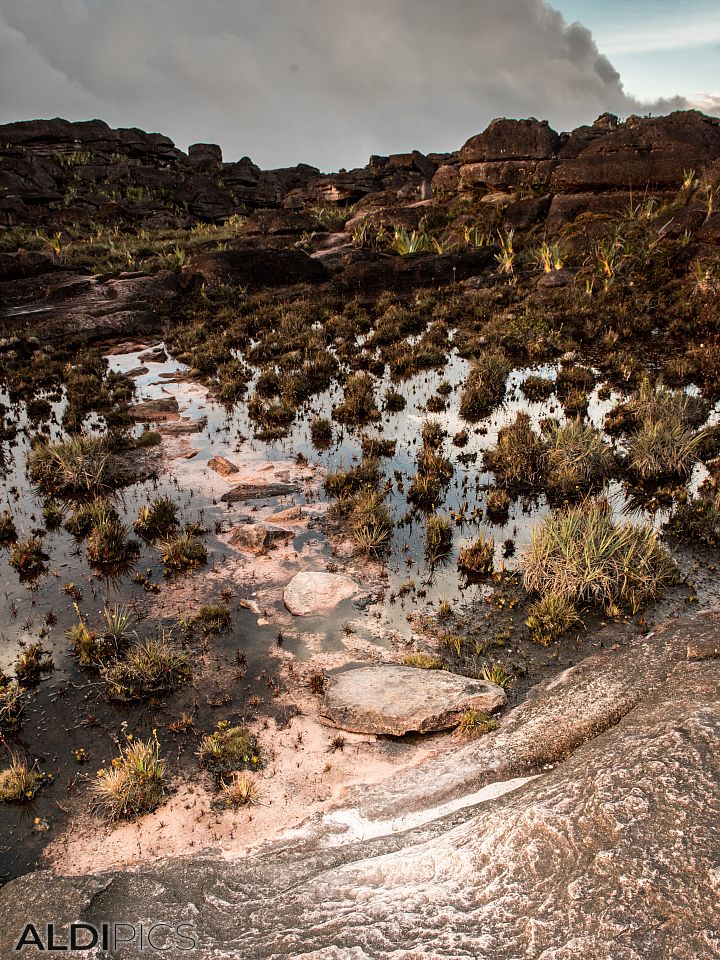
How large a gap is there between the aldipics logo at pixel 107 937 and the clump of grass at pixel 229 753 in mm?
2092

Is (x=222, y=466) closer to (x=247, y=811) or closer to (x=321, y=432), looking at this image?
(x=321, y=432)

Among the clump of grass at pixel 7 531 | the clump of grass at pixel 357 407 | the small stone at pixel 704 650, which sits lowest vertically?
the clump of grass at pixel 7 531

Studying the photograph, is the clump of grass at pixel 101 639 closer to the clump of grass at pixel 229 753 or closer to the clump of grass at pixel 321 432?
the clump of grass at pixel 229 753

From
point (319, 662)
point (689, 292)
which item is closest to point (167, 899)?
point (319, 662)

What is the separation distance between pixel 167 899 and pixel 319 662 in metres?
3.63

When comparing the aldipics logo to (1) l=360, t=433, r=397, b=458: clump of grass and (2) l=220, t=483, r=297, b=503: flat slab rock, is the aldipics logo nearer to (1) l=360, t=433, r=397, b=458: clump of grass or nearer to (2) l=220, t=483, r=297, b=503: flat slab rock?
(2) l=220, t=483, r=297, b=503: flat slab rock

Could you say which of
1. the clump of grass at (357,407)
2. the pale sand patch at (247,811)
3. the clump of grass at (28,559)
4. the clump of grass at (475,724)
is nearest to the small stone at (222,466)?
the clump of grass at (357,407)

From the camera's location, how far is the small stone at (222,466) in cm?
1353

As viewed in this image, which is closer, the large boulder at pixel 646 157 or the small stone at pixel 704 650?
the small stone at pixel 704 650

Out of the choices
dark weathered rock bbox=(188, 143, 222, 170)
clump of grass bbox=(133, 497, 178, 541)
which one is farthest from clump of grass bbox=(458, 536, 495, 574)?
dark weathered rock bbox=(188, 143, 222, 170)

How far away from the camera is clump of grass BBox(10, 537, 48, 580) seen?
9.82 meters

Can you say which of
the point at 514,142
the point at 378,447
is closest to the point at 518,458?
the point at 378,447

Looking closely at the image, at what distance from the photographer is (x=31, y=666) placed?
24.8ft

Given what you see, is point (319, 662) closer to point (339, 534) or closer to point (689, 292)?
point (339, 534)
